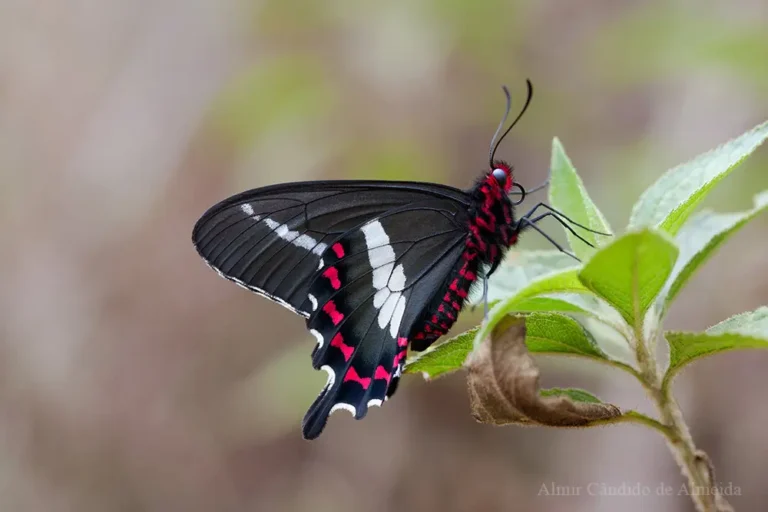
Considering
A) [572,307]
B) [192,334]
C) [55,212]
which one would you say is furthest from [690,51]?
[55,212]

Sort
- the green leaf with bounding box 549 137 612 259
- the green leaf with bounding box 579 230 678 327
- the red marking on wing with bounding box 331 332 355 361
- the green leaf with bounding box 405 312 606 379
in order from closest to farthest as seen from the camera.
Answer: the green leaf with bounding box 579 230 678 327
the green leaf with bounding box 405 312 606 379
the green leaf with bounding box 549 137 612 259
the red marking on wing with bounding box 331 332 355 361

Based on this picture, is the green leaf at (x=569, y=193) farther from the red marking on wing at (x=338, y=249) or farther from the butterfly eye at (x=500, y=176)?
the red marking on wing at (x=338, y=249)

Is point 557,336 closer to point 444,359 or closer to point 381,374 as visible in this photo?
point 444,359

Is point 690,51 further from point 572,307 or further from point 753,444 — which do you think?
point 572,307

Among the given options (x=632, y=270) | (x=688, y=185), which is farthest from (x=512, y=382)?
(x=688, y=185)

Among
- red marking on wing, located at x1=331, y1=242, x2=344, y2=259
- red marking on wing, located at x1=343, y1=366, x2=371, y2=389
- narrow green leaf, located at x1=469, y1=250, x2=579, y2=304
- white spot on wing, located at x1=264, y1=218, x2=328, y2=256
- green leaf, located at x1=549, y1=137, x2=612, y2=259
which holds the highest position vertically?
green leaf, located at x1=549, y1=137, x2=612, y2=259

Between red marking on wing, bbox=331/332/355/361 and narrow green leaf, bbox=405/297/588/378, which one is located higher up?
narrow green leaf, bbox=405/297/588/378

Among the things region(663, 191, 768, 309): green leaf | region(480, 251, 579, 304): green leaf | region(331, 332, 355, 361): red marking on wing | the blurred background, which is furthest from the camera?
the blurred background

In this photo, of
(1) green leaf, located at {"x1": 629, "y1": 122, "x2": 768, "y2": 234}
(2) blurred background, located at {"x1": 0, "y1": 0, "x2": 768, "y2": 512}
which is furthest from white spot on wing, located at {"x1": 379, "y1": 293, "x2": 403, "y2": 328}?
(2) blurred background, located at {"x1": 0, "y1": 0, "x2": 768, "y2": 512}

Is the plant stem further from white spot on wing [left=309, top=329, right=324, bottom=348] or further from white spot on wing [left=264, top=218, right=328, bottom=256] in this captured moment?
white spot on wing [left=264, top=218, right=328, bottom=256]
